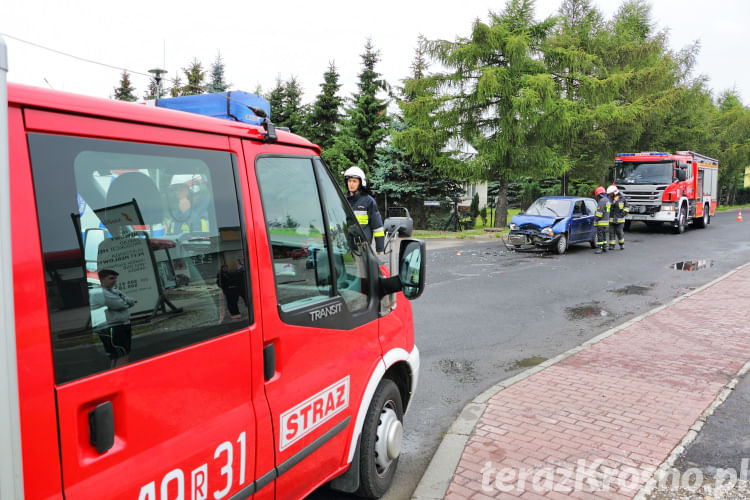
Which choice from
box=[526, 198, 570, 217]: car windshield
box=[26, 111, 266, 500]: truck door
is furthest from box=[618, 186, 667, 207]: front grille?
box=[26, 111, 266, 500]: truck door

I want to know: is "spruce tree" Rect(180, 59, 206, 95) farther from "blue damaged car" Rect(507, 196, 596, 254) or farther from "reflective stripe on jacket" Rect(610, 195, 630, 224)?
"reflective stripe on jacket" Rect(610, 195, 630, 224)

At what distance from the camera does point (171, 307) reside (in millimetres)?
2020

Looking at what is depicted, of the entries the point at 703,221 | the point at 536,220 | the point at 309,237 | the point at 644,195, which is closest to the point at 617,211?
the point at 536,220

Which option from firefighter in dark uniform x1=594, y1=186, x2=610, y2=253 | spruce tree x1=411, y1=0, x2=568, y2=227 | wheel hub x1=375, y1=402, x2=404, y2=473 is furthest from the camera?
spruce tree x1=411, y1=0, x2=568, y2=227

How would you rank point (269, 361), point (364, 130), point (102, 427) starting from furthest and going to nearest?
1. point (364, 130)
2. point (269, 361)
3. point (102, 427)

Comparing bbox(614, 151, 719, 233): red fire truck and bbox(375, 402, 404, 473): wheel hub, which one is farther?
bbox(614, 151, 719, 233): red fire truck

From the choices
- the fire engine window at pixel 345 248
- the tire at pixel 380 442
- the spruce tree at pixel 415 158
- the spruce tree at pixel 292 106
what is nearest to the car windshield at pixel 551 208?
the spruce tree at pixel 415 158

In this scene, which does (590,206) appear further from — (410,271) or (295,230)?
(295,230)

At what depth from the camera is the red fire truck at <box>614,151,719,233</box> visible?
22781 mm

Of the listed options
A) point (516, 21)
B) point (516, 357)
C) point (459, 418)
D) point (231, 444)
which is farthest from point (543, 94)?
point (231, 444)

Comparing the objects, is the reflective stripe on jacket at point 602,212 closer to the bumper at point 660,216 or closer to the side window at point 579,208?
the side window at point 579,208

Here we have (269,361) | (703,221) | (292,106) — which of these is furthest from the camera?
(292,106)

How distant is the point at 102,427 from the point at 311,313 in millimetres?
1103

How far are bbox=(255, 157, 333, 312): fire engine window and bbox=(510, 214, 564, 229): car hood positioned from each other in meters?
14.1
